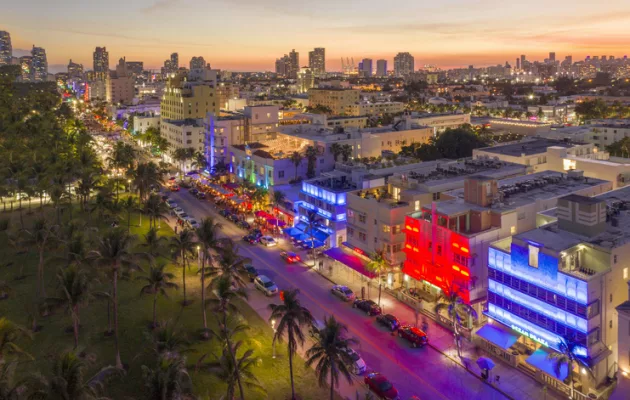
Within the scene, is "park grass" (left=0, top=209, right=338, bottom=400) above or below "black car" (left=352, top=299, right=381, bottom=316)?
below

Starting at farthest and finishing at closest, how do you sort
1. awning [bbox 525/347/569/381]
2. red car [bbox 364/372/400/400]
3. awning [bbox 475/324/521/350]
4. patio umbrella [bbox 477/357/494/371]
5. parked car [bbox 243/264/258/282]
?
1. parked car [bbox 243/264/258/282]
2. awning [bbox 475/324/521/350]
3. patio umbrella [bbox 477/357/494/371]
4. awning [bbox 525/347/569/381]
5. red car [bbox 364/372/400/400]

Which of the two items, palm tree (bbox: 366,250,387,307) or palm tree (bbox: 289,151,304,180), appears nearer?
palm tree (bbox: 366,250,387,307)

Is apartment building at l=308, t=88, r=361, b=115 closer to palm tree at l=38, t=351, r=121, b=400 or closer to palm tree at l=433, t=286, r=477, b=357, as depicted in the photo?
palm tree at l=433, t=286, r=477, b=357

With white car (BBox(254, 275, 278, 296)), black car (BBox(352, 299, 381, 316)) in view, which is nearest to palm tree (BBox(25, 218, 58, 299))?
white car (BBox(254, 275, 278, 296))

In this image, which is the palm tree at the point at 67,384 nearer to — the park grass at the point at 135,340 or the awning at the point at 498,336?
the park grass at the point at 135,340

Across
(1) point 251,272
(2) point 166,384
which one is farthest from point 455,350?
(2) point 166,384

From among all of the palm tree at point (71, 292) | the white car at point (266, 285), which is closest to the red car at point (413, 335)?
the white car at point (266, 285)

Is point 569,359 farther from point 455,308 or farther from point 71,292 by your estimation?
point 71,292
